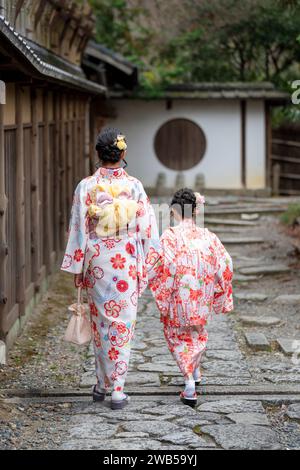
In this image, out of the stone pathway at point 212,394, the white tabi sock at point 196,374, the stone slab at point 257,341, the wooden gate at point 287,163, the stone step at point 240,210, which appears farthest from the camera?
the wooden gate at point 287,163

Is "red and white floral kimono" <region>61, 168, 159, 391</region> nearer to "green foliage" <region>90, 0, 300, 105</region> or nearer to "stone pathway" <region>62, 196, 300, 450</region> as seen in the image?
"stone pathway" <region>62, 196, 300, 450</region>

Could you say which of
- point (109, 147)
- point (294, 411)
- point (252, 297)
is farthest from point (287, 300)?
point (109, 147)

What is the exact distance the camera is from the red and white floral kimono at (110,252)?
709 cm

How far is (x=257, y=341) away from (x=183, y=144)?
1675cm

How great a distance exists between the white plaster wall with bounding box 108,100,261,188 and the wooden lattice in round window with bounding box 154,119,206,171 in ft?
0.47

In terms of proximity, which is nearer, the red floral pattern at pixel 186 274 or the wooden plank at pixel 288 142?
the red floral pattern at pixel 186 274

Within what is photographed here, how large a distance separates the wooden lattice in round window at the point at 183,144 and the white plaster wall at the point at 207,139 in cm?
14

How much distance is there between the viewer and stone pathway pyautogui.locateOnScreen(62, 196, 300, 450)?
6.30 metres

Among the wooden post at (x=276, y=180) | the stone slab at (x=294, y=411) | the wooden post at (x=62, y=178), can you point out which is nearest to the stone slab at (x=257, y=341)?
the stone slab at (x=294, y=411)

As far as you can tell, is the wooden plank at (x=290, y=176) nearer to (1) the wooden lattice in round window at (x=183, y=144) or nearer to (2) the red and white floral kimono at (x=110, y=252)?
(1) the wooden lattice in round window at (x=183, y=144)

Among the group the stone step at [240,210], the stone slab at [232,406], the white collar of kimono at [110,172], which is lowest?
the stone slab at [232,406]

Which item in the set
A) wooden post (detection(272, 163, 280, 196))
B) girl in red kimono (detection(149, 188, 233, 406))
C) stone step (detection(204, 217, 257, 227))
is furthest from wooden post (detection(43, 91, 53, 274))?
wooden post (detection(272, 163, 280, 196))

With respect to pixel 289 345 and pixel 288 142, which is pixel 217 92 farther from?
pixel 289 345
